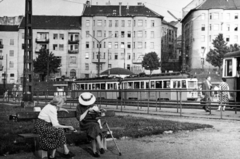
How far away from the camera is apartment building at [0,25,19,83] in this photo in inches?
4328

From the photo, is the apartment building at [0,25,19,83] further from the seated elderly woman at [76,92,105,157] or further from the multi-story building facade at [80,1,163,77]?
the seated elderly woman at [76,92,105,157]

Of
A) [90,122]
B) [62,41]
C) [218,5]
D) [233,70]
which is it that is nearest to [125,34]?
[62,41]

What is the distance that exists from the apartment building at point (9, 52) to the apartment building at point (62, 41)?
146cm

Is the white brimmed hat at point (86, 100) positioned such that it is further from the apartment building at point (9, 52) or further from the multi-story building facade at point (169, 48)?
the multi-story building facade at point (169, 48)

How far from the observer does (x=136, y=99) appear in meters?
27.3

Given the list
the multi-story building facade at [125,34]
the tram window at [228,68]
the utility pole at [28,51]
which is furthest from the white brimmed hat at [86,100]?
the multi-story building facade at [125,34]

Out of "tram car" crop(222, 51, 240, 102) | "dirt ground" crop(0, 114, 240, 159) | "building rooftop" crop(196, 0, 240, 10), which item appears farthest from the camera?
"building rooftop" crop(196, 0, 240, 10)

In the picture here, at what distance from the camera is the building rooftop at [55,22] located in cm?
10888

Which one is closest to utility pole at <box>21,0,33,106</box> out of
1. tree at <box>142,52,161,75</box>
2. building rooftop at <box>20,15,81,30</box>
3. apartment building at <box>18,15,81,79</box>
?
tree at <box>142,52,161,75</box>

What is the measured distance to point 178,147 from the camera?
31.9 ft

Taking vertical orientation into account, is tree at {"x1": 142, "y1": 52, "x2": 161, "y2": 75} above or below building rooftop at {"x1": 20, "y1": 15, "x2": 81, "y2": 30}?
below

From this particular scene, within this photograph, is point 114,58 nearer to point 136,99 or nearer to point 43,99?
point 43,99

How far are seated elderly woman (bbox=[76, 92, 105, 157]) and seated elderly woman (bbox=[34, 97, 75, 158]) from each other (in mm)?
577

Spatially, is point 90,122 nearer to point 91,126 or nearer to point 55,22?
point 91,126
